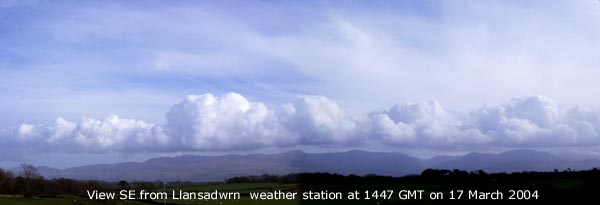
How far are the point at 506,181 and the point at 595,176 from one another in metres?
3.71

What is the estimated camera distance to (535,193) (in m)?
26.4

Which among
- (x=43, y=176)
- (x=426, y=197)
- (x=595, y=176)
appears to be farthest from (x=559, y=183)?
(x=43, y=176)

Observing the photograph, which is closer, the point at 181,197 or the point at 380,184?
the point at 380,184

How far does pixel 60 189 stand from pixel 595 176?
25.7 m

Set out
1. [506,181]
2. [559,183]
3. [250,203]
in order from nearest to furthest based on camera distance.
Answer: [250,203] < [559,183] < [506,181]

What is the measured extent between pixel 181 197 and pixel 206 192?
2705 mm

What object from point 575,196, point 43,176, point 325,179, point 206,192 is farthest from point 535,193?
point 43,176

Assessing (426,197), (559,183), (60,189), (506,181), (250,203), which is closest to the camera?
(250,203)

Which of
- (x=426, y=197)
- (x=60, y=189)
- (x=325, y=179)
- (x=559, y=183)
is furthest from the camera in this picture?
(x=60, y=189)

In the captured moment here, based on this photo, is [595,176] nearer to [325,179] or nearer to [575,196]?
[575,196]

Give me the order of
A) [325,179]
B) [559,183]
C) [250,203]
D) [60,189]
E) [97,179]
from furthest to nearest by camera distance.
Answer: [97,179] → [60,189] → [559,183] → [250,203] → [325,179]

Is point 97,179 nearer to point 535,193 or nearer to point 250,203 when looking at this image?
point 250,203

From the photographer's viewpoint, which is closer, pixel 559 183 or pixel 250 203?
pixel 250 203

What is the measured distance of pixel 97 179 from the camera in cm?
→ 3678
